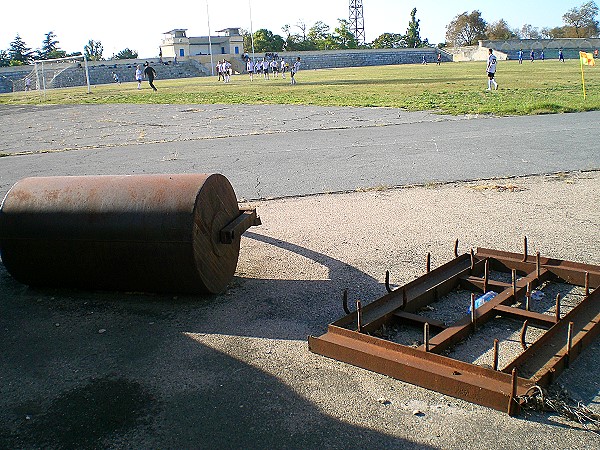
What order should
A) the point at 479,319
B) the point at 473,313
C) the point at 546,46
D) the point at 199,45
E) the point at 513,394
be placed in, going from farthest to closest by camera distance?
1. the point at 199,45
2. the point at 546,46
3. the point at 479,319
4. the point at 473,313
5. the point at 513,394

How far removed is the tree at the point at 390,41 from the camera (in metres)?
144

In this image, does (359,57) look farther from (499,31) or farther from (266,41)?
(499,31)

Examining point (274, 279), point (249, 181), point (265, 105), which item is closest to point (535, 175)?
point (249, 181)

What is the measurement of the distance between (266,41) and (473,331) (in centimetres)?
12476

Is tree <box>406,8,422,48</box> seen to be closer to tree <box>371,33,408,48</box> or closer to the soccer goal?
tree <box>371,33,408,48</box>

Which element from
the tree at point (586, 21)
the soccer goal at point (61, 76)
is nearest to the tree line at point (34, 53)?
the soccer goal at point (61, 76)

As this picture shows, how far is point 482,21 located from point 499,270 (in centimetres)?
14719

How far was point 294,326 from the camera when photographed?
176 inches

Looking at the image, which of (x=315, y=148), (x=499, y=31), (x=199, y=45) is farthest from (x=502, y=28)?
(x=315, y=148)

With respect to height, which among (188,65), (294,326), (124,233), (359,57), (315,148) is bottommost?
(294,326)

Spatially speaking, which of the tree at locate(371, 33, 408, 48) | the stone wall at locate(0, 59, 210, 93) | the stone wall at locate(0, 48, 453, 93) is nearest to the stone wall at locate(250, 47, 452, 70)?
the stone wall at locate(0, 48, 453, 93)

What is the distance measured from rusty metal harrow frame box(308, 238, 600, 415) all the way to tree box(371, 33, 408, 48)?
143m

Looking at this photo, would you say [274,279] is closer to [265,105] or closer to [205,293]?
[205,293]

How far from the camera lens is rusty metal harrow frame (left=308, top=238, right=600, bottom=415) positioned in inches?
133
